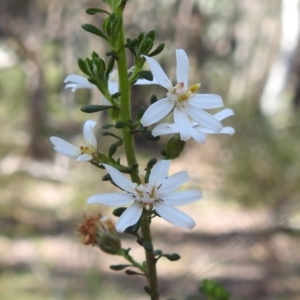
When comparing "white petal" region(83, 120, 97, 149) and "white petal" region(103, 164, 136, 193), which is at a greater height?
"white petal" region(83, 120, 97, 149)

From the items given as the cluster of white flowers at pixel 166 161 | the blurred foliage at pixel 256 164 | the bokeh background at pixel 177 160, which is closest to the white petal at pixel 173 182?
the cluster of white flowers at pixel 166 161

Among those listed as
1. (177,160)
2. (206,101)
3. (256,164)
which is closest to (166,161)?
(206,101)

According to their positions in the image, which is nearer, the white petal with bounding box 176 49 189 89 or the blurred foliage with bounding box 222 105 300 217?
the white petal with bounding box 176 49 189 89

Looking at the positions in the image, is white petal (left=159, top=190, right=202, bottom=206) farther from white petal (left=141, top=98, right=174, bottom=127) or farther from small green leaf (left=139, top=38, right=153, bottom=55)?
small green leaf (left=139, top=38, right=153, bottom=55)

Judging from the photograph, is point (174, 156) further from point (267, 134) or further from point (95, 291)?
point (267, 134)

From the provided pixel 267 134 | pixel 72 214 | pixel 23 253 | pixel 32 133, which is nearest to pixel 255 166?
pixel 267 134

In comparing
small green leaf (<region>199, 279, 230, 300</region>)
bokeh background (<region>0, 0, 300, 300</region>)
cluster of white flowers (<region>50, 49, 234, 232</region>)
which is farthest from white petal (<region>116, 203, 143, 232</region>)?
bokeh background (<region>0, 0, 300, 300</region>)
